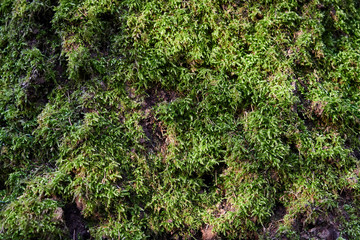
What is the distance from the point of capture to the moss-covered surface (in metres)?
2.41

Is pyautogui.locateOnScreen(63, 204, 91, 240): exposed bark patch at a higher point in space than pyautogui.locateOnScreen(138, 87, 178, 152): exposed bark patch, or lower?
lower

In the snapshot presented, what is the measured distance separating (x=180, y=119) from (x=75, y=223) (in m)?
1.29

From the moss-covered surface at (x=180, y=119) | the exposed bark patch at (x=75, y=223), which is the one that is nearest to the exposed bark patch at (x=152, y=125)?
the moss-covered surface at (x=180, y=119)

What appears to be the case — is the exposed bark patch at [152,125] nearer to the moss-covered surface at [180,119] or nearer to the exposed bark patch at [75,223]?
the moss-covered surface at [180,119]

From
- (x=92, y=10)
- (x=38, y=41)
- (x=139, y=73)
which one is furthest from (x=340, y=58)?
(x=38, y=41)

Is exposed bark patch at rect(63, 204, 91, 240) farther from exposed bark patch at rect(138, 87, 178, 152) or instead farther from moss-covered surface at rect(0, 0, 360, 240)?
exposed bark patch at rect(138, 87, 178, 152)

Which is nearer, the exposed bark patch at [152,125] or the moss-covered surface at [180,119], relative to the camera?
the moss-covered surface at [180,119]

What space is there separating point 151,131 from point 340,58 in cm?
227

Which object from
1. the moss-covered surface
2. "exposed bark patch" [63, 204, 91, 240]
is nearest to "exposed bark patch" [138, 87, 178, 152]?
the moss-covered surface

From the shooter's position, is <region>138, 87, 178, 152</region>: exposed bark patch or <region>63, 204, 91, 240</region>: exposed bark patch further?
<region>138, 87, 178, 152</region>: exposed bark patch

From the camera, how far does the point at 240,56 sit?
284 cm

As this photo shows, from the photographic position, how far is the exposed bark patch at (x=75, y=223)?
2230mm

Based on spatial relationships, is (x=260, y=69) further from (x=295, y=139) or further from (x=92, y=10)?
(x=92, y=10)

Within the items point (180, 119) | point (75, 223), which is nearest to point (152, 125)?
point (180, 119)
